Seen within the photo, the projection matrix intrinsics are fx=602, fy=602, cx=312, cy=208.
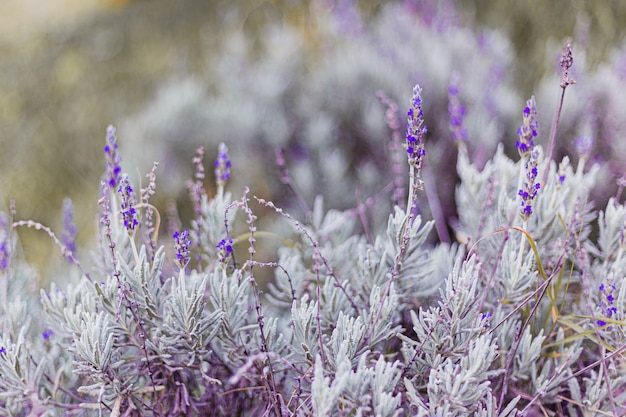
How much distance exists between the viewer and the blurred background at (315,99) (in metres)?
2.26

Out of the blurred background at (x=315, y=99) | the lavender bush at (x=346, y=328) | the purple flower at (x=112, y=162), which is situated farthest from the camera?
the blurred background at (x=315, y=99)

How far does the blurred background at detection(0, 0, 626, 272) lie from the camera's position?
2256 mm

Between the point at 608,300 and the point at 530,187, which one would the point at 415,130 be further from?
the point at 608,300

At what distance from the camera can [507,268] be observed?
122 cm

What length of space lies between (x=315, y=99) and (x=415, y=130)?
5.08 ft

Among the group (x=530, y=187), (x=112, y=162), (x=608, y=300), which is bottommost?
(x=608, y=300)

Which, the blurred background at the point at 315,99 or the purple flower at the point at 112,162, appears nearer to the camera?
the purple flower at the point at 112,162

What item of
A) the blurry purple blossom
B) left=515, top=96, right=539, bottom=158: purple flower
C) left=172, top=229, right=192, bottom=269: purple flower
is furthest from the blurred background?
left=172, top=229, right=192, bottom=269: purple flower

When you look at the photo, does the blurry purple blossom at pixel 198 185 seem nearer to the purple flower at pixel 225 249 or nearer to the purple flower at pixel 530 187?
the purple flower at pixel 225 249

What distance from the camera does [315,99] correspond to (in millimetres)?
2580

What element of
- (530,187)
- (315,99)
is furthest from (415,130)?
(315,99)

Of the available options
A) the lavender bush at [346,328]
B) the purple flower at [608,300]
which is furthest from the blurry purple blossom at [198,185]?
the purple flower at [608,300]

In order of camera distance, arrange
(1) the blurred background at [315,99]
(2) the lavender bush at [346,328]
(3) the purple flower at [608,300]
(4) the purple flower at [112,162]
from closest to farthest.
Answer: (2) the lavender bush at [346,328] → (3) the purple flower at [608,300] → (4) the purple flower at [112,162] → (1) the blurred background at [315,99]

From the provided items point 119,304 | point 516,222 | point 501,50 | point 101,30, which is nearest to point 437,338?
point 516,222
